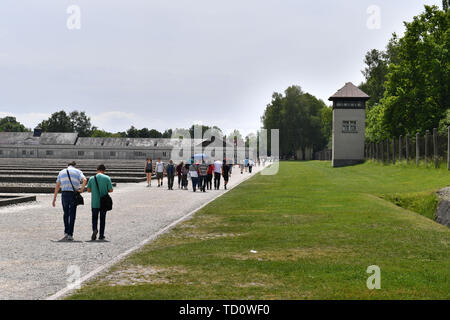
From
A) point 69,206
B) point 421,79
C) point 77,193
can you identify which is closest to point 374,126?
point 421,79

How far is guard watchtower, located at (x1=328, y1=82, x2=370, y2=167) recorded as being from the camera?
197 feet

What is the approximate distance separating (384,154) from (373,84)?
37894 mm

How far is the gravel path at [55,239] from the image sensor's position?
23.4 feet

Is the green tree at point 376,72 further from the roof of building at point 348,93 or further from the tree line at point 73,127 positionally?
the tree line at point 73,127

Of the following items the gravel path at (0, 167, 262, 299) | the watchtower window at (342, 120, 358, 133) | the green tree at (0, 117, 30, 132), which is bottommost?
the gravel path at (0, 167, 262, 299)

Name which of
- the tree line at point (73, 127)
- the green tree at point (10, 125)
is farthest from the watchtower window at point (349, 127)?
the green tree at point (10, 125)

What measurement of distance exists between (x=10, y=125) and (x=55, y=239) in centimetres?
18002

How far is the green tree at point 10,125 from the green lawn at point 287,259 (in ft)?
577

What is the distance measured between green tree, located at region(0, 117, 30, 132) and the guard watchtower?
14247 cm

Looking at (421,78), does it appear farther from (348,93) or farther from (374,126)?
(374,126)

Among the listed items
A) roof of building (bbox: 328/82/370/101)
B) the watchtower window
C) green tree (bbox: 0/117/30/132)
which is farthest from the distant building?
green tree (bbox: 0/117/30/132)

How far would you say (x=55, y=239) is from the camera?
1102 cm

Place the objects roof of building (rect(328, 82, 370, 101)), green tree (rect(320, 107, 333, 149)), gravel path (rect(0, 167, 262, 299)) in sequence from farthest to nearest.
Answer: green tree (rect(320, 107, 333, 149)) → roof of building (rect(328, 82, 370, 101)) → gravel path (rect(0, 167, 262, 299))

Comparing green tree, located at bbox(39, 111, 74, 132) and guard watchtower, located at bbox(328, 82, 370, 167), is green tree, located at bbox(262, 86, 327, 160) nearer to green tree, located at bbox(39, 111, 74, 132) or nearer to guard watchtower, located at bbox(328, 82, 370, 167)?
guard watchtower, located at bbox(328, 82, 370, 167)
